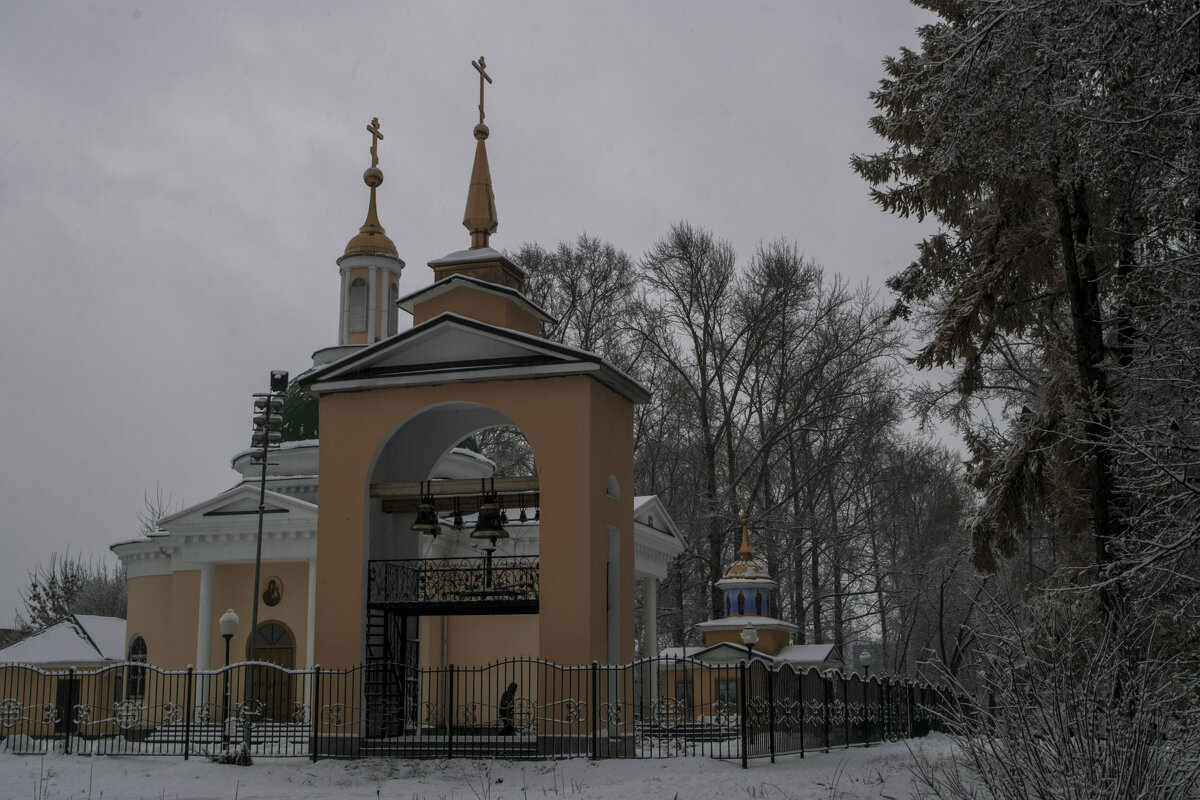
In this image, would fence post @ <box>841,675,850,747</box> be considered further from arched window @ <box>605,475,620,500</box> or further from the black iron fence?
arched window @ <box>605,475,620,500</box>

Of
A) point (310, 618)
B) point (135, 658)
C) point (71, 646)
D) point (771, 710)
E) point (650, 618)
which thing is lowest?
point (771, 710)

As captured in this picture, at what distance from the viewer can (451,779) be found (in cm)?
1348

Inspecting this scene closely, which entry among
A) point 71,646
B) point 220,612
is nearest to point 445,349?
point 220,612

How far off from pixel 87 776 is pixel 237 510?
1014 centimetres

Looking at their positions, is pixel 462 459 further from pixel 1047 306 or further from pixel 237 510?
pixel 1047 306

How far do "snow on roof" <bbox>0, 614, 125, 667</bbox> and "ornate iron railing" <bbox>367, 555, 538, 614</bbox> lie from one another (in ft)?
40.7

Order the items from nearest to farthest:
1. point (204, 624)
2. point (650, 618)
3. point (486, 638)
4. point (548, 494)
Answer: point (548, 494)
point (204, 624)
point (486, 638)
point (650, 618)

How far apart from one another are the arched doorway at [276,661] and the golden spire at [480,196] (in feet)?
32.1

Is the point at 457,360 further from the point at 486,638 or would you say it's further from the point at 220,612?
the point at 220,612

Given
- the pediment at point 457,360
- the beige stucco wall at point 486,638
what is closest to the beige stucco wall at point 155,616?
the beige stucco wall at point 486,638

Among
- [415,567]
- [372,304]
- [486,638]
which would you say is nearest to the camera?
[415,567]

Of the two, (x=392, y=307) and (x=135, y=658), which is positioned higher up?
(x=392, y=307)

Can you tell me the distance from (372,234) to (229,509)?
346 inches

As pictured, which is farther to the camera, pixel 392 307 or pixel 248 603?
pixel 392 307
